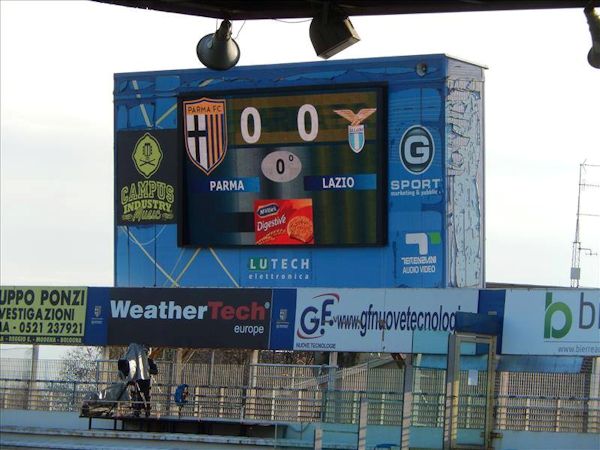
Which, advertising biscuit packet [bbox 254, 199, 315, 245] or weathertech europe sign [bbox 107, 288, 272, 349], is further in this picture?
weathertech europe sign [bbox 107, 288, 272, 349]

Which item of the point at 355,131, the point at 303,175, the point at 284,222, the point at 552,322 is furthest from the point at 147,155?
the point at 552,322

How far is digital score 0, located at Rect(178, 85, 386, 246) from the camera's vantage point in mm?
23922

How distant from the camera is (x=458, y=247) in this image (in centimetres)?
2342

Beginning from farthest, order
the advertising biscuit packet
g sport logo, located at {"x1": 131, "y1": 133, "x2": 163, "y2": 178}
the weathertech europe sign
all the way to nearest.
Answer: g sport logo, located at {"x1": 131, "y1": 133, "x2": 163, "y2": 178}
the weathertech europe sign
the advertising biscuit packet

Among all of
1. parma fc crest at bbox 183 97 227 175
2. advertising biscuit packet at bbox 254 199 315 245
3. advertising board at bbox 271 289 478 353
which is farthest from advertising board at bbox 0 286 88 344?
advertising board at bbox 271 289 478 353

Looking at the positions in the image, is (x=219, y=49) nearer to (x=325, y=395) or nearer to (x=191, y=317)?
(x=325, y=395)

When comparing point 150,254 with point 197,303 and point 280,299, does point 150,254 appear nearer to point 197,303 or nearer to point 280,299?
point 197,303

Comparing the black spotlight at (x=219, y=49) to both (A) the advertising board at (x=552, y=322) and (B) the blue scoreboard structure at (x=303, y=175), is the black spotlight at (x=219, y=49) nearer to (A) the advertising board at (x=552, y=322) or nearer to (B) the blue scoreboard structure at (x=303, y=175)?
(A) the advertising board at (x=552, y=322)

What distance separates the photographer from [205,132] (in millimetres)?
25281

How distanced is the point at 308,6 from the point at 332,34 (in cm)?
42

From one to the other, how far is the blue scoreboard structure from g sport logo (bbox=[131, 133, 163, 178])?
0.03 meters

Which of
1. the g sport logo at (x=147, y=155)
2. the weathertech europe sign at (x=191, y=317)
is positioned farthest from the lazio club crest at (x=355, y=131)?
the g sport logo at (x=147, y=155)

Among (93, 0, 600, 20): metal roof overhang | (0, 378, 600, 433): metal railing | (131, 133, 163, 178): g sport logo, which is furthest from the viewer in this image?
(131, 133, 163, 178): g sport logo

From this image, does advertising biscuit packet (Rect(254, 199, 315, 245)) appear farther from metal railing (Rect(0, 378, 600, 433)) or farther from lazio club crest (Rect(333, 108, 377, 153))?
metal railing (Rect(0, 378, 600, 433))
